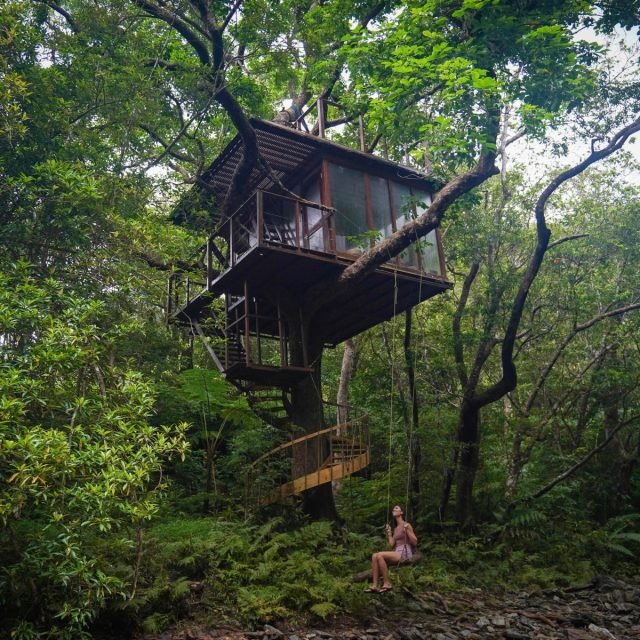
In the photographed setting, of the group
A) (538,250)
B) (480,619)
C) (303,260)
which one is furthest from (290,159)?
(480,619)

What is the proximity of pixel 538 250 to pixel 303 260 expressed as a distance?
14.8ft

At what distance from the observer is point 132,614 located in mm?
6242

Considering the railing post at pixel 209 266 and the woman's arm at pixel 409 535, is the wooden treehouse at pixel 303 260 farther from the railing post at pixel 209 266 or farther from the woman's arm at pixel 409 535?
the woman's arm at pixel 409 535

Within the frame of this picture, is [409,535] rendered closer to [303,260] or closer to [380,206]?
[303,260]

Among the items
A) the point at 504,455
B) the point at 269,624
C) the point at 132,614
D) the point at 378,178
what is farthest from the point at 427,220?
the point at 504,455

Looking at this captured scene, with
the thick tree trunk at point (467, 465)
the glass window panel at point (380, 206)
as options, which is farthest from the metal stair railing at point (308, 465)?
the glass window panel at point (380, 206)

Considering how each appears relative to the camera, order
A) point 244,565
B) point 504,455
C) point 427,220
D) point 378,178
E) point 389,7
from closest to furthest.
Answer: point 244,565, point 427,220, point 389,7, point 378,178, point 504,455

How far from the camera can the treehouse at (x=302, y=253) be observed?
11969 millimetres

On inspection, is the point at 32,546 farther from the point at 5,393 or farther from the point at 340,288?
the point at 340,288

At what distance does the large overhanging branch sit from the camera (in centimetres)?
1037

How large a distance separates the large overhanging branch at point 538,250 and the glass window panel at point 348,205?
330cm

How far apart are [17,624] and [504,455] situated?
14.0m

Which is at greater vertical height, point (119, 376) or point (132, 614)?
point (119, 376)

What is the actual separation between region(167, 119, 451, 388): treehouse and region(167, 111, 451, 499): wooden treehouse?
0.03m
